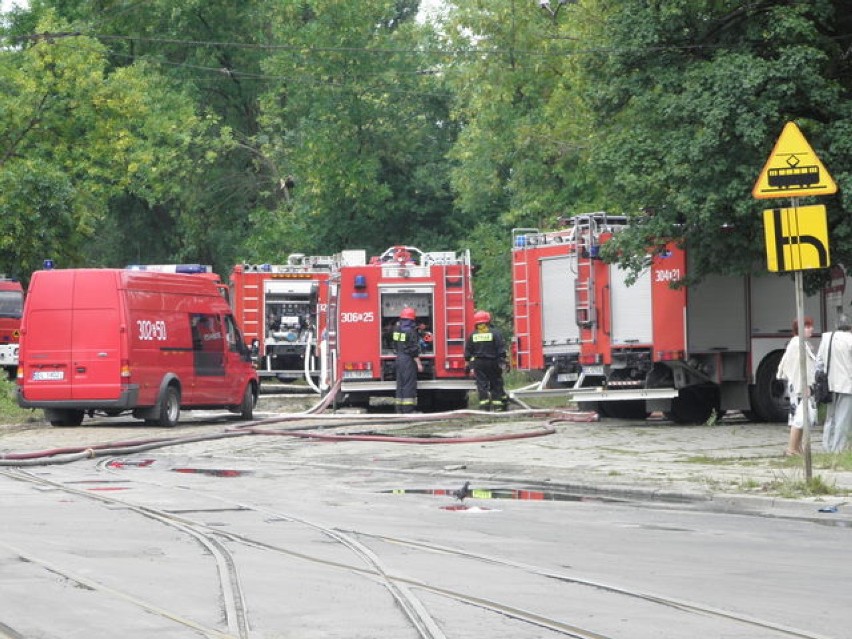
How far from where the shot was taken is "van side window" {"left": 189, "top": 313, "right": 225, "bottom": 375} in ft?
89.5

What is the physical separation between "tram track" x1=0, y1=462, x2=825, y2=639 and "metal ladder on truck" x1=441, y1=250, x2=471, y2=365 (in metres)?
16.2

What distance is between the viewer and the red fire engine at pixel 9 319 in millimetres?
41781

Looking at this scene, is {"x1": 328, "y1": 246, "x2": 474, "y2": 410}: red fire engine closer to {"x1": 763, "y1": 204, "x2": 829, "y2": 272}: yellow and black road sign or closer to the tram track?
{"x1": 763, "y1": 204, "x2": 829, "y2": 272}: yellow and black road sign

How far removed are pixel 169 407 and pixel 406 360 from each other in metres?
4.33

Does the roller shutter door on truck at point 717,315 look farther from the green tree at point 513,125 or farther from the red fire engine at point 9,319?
the red fire engine at point 9,319

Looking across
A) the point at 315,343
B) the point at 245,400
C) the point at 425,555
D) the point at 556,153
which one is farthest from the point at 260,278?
the point at 425,555

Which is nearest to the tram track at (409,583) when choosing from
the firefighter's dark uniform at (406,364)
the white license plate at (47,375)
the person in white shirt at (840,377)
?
the person in white shirt at (840,377)

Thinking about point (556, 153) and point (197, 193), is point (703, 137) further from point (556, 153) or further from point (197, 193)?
point (197, 193)

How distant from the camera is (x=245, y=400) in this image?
1131 inches

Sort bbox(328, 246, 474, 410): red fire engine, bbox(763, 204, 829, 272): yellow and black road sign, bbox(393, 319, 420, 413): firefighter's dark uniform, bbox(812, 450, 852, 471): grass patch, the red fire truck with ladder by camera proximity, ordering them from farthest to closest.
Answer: bbox(328, 246, 474, 410): red fire engine
bbox(393, 319, 420, 413): firefighter's dark uniform
the red fire truck with ladder
bbox(812, 450, 852, 471): grass patch
bbox(763, 204, 829, 272): yellow and black road sign

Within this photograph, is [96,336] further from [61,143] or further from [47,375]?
[61,143]

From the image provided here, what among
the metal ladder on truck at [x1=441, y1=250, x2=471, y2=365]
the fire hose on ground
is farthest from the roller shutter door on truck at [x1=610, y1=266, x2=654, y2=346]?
the metal ladder on truck at [x1=441, y1=250, x2=471, y2=365]

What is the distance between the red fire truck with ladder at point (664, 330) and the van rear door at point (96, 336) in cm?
675

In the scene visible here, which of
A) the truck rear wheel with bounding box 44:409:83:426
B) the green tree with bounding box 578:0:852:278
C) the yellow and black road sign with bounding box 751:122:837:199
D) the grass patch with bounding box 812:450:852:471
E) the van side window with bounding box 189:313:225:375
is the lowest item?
the grass patch with bounding box 812:450:852:471
